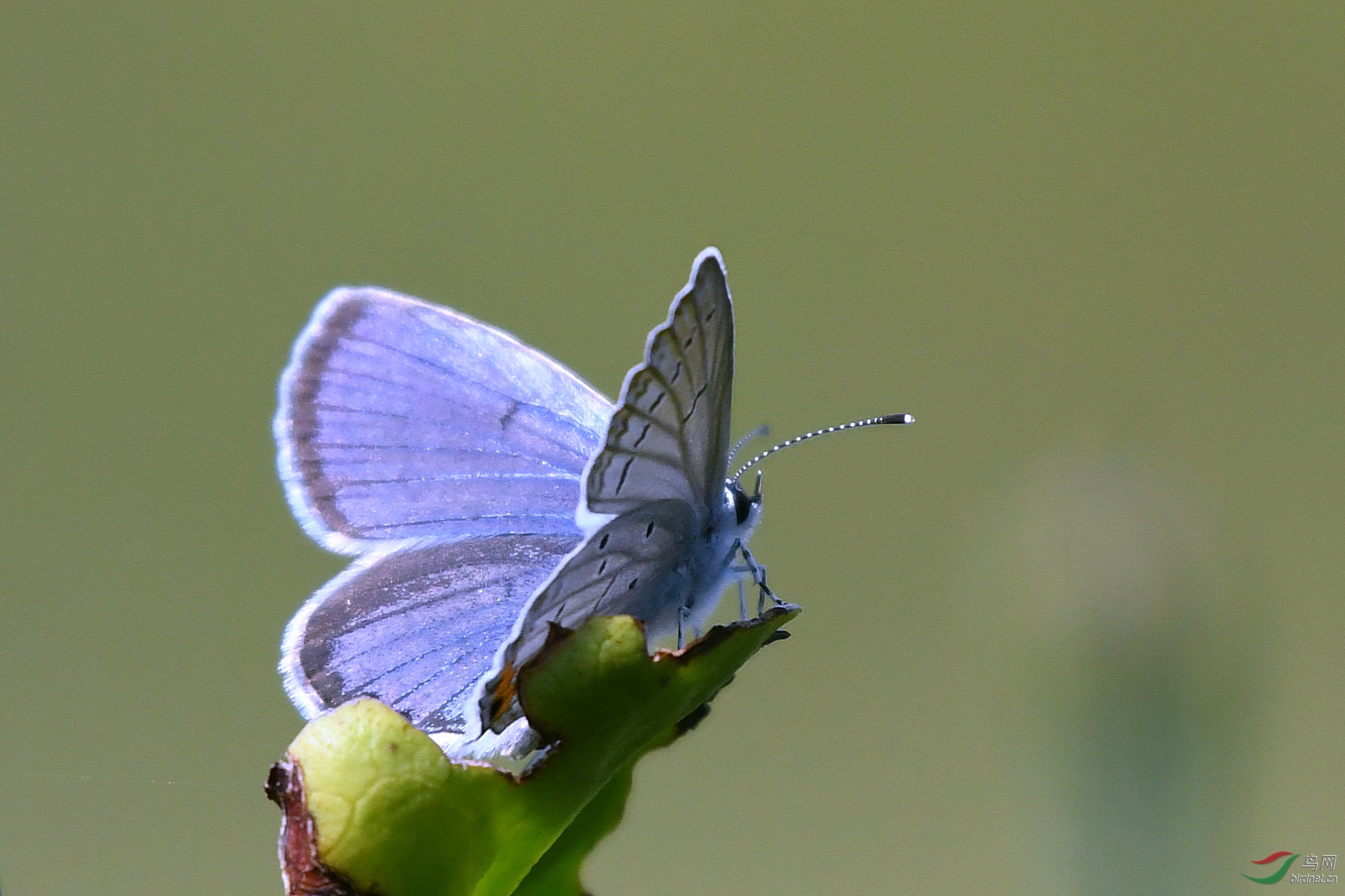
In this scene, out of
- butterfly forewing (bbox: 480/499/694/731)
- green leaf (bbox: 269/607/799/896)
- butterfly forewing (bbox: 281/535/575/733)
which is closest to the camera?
green leaf (bbox: 269/607/799/896)

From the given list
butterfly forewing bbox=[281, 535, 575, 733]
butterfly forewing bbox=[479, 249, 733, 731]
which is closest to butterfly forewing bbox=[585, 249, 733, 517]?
butterfly forewing bbox=[479, 249, 733, 731]

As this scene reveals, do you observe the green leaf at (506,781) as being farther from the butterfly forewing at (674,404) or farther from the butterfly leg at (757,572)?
the butterfly leg at (757,572)

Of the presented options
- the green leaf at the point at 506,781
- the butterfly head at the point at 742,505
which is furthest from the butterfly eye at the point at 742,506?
the green leaf at the point at 506,781

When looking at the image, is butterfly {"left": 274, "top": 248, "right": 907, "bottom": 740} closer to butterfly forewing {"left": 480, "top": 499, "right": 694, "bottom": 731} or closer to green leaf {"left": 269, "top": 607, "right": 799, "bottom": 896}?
butterfly forewing {"left": 480, "top": 499, "right": 694, "bottom": 731}

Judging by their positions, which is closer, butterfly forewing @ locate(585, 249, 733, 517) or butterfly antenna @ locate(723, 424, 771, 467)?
butterfly forewing @ locate(585, 249, 733, 517)

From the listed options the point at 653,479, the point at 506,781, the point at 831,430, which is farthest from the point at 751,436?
the point at 506,781

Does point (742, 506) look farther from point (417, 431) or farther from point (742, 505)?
point (417, 431)

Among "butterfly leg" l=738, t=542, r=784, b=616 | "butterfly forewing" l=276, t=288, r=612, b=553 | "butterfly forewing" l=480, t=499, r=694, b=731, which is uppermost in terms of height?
"butterfly forewing" l=276, t=288, r=612, b=553
